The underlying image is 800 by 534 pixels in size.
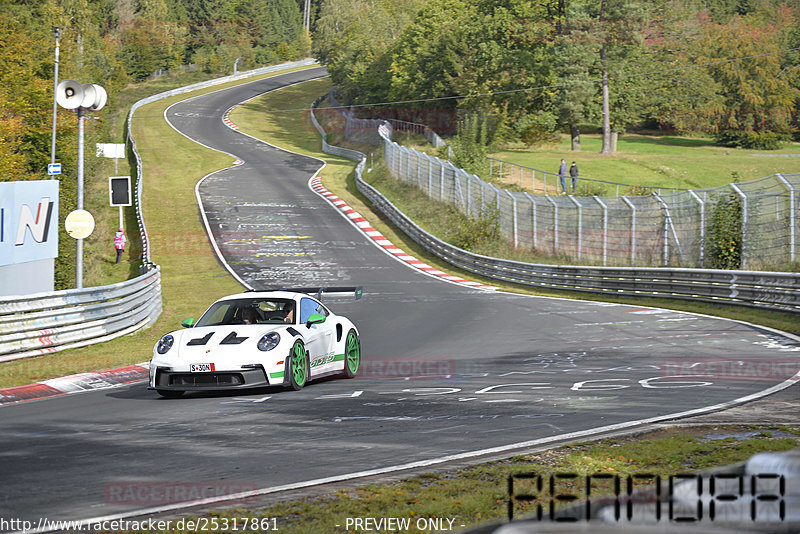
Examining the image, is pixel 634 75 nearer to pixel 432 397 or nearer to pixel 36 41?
pixel 36 41

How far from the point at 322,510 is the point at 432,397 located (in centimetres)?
542

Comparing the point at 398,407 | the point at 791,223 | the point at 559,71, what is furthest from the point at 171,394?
the point at 559,71

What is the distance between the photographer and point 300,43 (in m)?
164

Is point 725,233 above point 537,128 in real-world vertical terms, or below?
below

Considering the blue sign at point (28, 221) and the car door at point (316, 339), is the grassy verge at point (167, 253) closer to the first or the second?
the blue sign at point (28, 221)

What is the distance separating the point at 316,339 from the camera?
12.5 meters

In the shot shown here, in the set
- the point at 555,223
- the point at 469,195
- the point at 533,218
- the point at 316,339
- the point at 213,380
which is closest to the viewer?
the point at 213,380

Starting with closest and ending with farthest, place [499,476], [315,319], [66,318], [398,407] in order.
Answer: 1. [499,476]
2. [398,407]
3. [315,319]
4. [66,318]

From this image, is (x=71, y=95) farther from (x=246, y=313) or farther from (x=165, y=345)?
(x=165, y=345)

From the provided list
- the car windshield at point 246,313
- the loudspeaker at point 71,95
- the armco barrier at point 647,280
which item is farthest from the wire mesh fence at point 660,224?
the loudspeaker at point 71,95

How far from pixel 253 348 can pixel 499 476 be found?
18.7 ft

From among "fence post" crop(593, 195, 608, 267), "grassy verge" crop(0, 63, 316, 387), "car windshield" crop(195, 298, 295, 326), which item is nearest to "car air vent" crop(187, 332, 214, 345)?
"car windshield" crop(195, 298, 295, 326)

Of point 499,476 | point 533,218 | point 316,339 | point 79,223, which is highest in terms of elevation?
point 79,223

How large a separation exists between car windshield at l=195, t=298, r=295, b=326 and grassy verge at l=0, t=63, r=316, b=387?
3.30 meters
